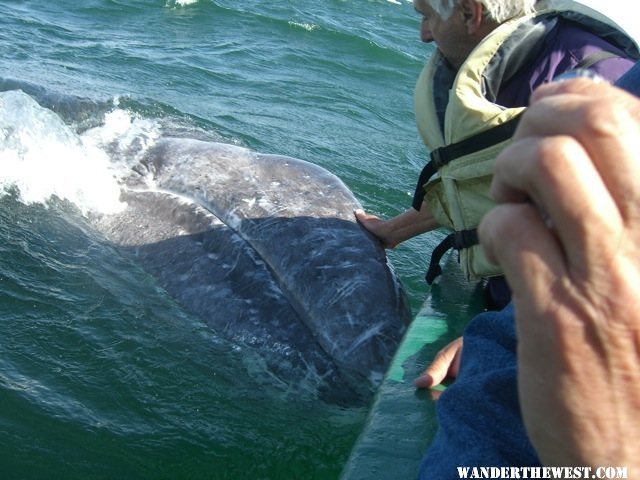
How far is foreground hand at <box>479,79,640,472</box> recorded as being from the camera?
3.92ft

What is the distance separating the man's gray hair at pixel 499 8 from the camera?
3781 mm

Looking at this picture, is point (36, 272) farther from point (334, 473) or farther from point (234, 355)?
point (334, 473)

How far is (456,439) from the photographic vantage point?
6.39 feet

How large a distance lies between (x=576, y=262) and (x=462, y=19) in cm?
290

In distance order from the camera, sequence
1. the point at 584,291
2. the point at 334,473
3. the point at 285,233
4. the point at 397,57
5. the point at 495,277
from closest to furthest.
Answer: the point at 584,291 → the point at 334,473 → the point at 495,277 → the point at 285,233 → the point at 397,57

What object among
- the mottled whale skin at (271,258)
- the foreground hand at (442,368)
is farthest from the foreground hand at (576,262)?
Result: the mottled whale skin at (271,258)

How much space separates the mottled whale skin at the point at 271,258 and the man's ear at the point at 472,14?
134 centimetres

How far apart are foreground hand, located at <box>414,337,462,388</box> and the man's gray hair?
5.27 ft

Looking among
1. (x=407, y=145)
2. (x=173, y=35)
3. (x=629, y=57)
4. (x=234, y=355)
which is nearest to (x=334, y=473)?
(x=234, y=355)

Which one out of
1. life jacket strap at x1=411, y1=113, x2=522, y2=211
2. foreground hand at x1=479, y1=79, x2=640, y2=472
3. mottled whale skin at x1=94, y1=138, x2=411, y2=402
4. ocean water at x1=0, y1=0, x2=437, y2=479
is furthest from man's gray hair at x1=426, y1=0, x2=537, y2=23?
foreground hand at x1=479, y1=79, x2=640, y2=472

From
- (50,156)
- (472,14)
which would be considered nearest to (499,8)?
(472,14)

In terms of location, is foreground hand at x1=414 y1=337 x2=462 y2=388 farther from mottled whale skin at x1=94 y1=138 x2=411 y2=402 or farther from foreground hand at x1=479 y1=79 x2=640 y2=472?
foreground hand at x1=479 y1=79 x2=640 y2=472

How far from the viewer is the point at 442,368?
3.31m

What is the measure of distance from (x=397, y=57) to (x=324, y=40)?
1.32m
